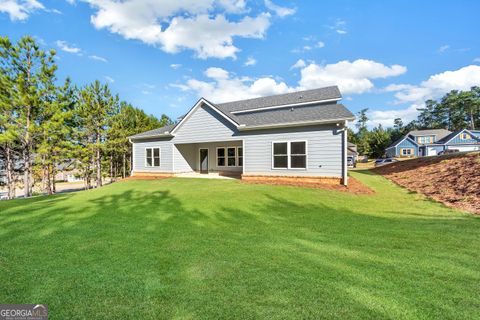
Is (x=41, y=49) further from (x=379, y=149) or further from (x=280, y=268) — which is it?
(x=379, y=149)

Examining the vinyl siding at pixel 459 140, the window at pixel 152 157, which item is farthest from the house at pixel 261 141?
the vinyl siding at pixel 459 140

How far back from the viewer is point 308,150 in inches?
469

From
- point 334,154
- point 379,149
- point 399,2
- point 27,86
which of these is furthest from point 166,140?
point 379,149

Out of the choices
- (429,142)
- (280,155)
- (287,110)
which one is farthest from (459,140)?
(280,155)

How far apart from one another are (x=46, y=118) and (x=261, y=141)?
17830mm

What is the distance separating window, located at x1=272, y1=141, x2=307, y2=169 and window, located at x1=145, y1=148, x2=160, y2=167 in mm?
9644

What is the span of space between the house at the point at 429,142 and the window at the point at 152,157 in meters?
51.9

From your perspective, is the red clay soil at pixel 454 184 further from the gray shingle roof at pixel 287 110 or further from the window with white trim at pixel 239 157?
the window with white trim at pixel 239 157

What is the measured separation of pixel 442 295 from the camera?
263 centimetres

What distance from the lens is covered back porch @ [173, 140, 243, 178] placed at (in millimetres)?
17172

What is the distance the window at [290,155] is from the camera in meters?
12.1

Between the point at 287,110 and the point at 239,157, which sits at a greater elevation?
the point at 287,110

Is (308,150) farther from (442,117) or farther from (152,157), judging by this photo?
(442,117)

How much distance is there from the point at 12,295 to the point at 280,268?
3.42 metres
